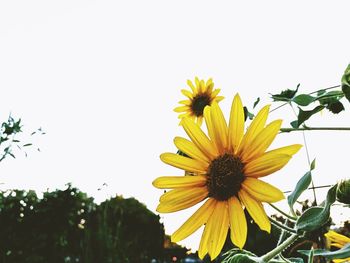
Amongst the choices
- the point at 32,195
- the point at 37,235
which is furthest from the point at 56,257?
the point at 32,195

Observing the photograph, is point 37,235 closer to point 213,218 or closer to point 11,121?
point 11,121

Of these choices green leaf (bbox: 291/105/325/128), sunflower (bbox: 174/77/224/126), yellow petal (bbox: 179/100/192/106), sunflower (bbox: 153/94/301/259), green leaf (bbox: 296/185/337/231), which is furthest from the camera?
yellow petal (bbox: 179/100/192/106)

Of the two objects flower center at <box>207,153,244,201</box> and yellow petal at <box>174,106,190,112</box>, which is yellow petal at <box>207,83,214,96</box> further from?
flower center at <box>207,153,244,201</box>

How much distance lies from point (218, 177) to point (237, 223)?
0.14 meters

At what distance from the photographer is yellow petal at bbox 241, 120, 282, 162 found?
84 cm

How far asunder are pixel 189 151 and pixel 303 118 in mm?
334

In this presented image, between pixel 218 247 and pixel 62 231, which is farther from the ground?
pixel 62 231

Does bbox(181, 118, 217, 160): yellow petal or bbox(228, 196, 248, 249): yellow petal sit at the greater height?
bbox(181, 118, 217, 160): yellow petal

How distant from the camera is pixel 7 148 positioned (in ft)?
17.0

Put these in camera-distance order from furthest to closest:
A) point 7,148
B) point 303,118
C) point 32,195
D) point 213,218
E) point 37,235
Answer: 1. point 32,195
2. point 37,235
3. point 7,148
4. point 303,118
5. point 213,218

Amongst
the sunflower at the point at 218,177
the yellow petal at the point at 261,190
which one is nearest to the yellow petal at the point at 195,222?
the sunflower at the point at 218,177

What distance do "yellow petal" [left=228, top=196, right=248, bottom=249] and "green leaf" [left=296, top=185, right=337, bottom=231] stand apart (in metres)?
0.12

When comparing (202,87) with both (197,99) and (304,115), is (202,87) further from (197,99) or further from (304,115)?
(304,115)

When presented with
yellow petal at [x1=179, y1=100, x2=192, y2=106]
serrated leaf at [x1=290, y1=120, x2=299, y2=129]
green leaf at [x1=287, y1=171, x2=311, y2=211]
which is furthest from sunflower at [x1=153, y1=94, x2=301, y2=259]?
yellow petal at [x1=179, y1=100, x2=192, y2=106]
